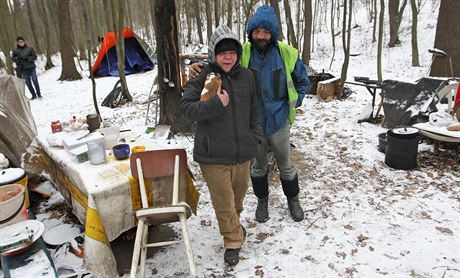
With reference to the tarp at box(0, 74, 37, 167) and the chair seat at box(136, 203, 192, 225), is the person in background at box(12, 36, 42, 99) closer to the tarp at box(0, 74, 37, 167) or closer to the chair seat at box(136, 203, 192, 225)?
the tarp at box(0, 74, 37, 167)

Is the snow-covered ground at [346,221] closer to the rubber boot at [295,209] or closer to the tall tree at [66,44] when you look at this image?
the rubber boot at [295,209]

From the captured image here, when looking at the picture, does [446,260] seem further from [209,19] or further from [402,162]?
[209,19]

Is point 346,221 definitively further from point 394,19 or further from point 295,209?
point 394,19

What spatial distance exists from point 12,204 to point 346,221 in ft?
10.4

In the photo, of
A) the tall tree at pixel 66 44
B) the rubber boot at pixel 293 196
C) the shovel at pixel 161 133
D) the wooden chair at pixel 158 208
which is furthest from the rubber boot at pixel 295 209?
the tall tree at pixel 66 44

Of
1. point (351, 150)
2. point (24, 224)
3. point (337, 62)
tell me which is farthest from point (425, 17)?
point (24, 224)

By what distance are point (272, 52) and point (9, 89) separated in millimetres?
4001

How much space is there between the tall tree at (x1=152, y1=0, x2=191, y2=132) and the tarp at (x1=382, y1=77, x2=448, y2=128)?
3506mm

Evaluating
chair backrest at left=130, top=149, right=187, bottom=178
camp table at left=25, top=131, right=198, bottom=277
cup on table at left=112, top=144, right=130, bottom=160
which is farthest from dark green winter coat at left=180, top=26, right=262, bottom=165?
cup on table at left=112, top=144, right=130, bottom=160

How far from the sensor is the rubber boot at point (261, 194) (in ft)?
11.2

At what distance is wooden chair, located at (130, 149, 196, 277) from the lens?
93.7 inches

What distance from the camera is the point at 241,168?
273 centimetres

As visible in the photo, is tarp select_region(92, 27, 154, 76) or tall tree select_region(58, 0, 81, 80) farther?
tarp select_region(92, 27, 154, 76)

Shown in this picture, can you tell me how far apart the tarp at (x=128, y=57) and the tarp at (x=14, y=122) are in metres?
8.35
